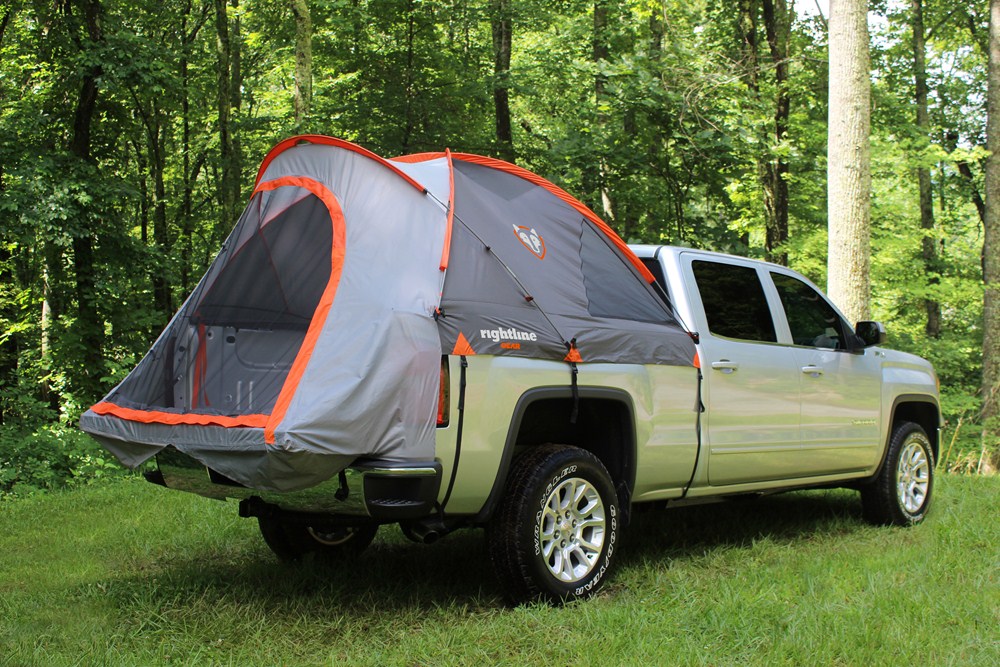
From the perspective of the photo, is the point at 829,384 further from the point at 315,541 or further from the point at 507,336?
the point at 315,541

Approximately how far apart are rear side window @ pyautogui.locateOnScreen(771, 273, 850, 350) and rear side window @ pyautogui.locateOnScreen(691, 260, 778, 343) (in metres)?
0.29

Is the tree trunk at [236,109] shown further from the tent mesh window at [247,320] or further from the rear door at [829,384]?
the rear door at [829,384]

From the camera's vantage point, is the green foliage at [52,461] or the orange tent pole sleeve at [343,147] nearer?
the orange tent pole sleeve at [343,147]

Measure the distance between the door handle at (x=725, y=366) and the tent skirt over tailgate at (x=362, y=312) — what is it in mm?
238

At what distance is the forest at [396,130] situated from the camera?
40.8 ft

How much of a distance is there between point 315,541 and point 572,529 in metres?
1.75

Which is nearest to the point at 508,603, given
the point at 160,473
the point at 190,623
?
the point at 190,623

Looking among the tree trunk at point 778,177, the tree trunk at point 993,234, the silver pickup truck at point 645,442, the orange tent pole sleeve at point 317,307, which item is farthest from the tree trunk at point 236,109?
the tree trunk at point 993,234

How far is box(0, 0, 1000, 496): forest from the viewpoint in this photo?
1243cm

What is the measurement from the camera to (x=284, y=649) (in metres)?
3.92

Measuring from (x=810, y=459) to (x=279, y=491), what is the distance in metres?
3.86

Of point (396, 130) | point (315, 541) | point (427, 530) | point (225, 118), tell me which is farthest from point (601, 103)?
point (427, 530)

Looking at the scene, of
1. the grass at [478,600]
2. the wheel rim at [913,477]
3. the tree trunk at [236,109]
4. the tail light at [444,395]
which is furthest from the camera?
the tree trunk at [236,109]

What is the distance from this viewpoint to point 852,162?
9.70 m
